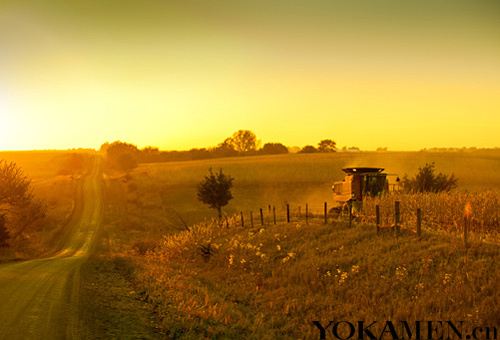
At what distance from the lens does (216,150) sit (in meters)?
117

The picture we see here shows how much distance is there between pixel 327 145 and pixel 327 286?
115634 mm

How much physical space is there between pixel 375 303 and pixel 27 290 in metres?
10.8

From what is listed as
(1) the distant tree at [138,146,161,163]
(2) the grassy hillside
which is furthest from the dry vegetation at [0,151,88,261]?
(1) the distant tree at [138,146,161,163]

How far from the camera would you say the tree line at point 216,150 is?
85.1m

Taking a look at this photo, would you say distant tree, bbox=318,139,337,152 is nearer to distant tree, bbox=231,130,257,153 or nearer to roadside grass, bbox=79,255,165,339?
distant tree, bbox=231,130,257,153

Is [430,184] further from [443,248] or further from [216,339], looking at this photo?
[216,339]

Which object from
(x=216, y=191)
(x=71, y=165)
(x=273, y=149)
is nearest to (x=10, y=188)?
(x=216, y=191)

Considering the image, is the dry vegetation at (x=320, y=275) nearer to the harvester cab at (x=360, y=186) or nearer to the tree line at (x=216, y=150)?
the harvester cab at (x=360, y=186)

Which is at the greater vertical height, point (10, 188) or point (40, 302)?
point (10, 188)

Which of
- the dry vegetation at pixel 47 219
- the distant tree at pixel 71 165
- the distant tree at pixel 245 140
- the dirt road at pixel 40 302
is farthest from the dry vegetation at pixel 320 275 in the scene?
the distant tree at pixel 245 140

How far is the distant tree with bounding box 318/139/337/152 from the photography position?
12381 cm

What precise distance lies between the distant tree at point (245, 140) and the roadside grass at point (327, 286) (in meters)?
119

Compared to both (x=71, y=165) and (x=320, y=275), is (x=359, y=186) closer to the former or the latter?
(x=320, y=275)

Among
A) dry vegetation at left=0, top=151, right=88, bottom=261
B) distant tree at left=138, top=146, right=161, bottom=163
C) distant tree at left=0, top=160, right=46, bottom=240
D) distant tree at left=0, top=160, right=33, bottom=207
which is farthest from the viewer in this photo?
distant tree at left=138, top=146, right=161, bottom=163
